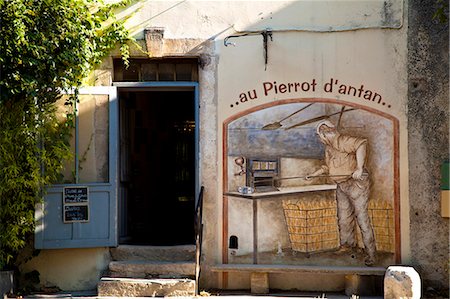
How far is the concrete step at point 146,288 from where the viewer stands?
7.77m

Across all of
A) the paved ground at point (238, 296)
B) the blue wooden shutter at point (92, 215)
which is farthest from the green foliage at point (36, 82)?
the paved ground at point (238, 296)

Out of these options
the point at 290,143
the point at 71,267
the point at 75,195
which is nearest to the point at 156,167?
the point at 75,195

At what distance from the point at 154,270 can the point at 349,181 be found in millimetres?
2915

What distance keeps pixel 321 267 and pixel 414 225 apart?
140 cm

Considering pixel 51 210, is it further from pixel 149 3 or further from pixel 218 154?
pixel 149 3

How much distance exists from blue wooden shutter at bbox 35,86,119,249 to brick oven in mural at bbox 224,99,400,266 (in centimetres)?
159

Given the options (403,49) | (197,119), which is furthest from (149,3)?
(403,49)

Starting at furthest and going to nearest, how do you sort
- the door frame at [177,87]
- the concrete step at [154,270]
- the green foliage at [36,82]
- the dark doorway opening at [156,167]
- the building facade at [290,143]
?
the dark doorway opening at [156,167] < the door frame at [177,87] < the building facade at [290,143] < the concrete step at [154,270] < the green foliage at [36,82]

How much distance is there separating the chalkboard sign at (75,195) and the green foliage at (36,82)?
0.87 feet

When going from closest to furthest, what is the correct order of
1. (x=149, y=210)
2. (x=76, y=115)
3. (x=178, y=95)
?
1. (x=76, y=115)
2. (x=149, y=210)
3. (x=178, y=95)

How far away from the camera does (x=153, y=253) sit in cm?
841

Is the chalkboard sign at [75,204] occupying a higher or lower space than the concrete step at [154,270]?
Result: higher

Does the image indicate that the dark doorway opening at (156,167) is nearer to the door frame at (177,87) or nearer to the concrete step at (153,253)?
the door frame at (177,87)

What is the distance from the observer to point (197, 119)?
855cm
